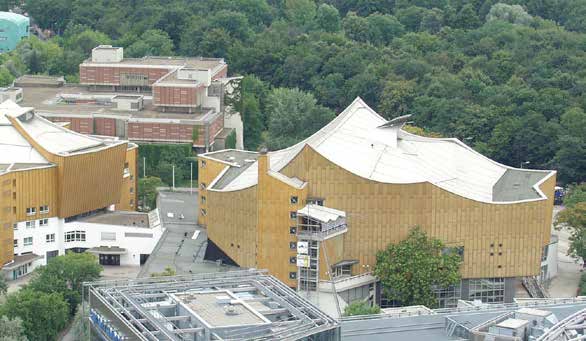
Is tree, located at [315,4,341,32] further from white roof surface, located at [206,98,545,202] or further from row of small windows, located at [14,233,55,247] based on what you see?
row of small windows, located at [14,233,55,247]

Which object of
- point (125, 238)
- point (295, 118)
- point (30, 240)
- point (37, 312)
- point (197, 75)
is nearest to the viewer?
point (37, 312)

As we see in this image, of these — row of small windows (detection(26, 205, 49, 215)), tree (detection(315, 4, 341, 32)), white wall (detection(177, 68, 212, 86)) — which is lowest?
row of small windows (detection(26, 205, 49, 215))

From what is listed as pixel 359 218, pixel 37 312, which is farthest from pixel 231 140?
pixel 37 312

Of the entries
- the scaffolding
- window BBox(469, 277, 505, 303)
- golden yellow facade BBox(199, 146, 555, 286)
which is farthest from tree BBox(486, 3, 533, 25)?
the scaffolding

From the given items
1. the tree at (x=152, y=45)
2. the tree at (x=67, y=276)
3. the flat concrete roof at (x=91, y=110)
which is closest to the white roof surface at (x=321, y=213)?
the tree at (x=67, y=276)

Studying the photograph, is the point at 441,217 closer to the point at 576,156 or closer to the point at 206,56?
the point at 576,156

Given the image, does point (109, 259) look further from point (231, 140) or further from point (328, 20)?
point (328, 20)

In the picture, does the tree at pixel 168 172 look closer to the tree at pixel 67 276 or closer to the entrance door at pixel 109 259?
the entrance door at pixel 109 259
